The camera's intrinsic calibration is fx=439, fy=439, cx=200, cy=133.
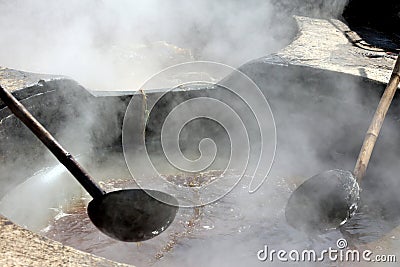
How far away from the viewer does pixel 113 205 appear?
284 centimetres

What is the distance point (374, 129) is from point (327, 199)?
784 millimetres

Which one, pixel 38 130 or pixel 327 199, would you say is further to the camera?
pixel 327 199

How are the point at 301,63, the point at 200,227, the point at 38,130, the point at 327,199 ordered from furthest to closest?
the point at 301,63 → the point at 200,227 → the point at 327,199 → the point at 38,130

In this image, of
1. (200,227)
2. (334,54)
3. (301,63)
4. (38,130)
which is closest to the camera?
(38,130)

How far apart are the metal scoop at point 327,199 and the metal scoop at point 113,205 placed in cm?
128

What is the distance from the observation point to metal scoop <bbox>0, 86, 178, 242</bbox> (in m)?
2.75

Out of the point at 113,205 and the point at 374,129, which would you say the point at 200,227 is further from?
the point at 374,129

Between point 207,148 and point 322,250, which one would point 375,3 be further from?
point 322,250

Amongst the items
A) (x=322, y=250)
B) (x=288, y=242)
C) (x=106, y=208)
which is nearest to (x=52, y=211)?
(x=106, y=208)

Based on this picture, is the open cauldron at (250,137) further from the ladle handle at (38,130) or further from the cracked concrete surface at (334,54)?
the ladle handle at (38,130)

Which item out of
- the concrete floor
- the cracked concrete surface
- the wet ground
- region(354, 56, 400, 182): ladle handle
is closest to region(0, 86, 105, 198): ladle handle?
the concrete floor

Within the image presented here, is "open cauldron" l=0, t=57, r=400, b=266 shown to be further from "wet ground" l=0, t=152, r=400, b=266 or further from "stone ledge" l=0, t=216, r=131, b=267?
"stone ledge" l=0, t=216, r=131, b=267

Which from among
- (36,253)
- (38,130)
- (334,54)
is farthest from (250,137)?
(36,253)

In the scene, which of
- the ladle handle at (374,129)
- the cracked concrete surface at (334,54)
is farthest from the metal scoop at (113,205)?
the cracked concrete surface at (334,54)
